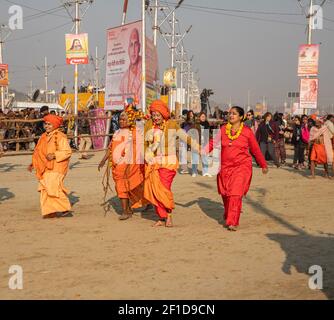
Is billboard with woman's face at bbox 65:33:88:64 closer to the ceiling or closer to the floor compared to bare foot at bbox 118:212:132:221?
closer to the ceiling

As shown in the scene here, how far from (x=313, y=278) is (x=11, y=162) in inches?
561

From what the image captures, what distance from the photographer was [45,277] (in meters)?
5.07

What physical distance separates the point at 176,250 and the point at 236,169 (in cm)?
182

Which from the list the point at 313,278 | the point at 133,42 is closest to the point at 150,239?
the point at 313,278

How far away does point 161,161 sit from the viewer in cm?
768

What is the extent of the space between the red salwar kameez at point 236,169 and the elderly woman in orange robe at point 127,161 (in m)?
1.37

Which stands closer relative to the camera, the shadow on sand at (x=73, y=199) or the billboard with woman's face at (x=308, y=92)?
the shadow on sand at (x=73, y=199)

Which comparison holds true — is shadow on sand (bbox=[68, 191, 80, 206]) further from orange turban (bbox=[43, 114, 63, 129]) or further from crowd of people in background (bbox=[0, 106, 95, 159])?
crowd of people in background (bbox=[0, 106, 95, 159])

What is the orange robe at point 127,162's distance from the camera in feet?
27.0

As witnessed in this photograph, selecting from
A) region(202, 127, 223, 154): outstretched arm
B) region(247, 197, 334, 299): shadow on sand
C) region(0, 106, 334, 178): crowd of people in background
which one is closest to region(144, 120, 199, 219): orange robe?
region(202, 127, 223, 154): outstretched arm

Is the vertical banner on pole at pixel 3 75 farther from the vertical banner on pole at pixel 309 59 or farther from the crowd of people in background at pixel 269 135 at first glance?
the vertical banner on pole at pixel 309 59

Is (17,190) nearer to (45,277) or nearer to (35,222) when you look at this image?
(35,222)

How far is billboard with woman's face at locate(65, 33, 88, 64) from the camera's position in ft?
63.8

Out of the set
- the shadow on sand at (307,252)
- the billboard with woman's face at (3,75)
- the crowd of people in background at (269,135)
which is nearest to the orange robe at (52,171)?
the shadow on sand at (307,252)
